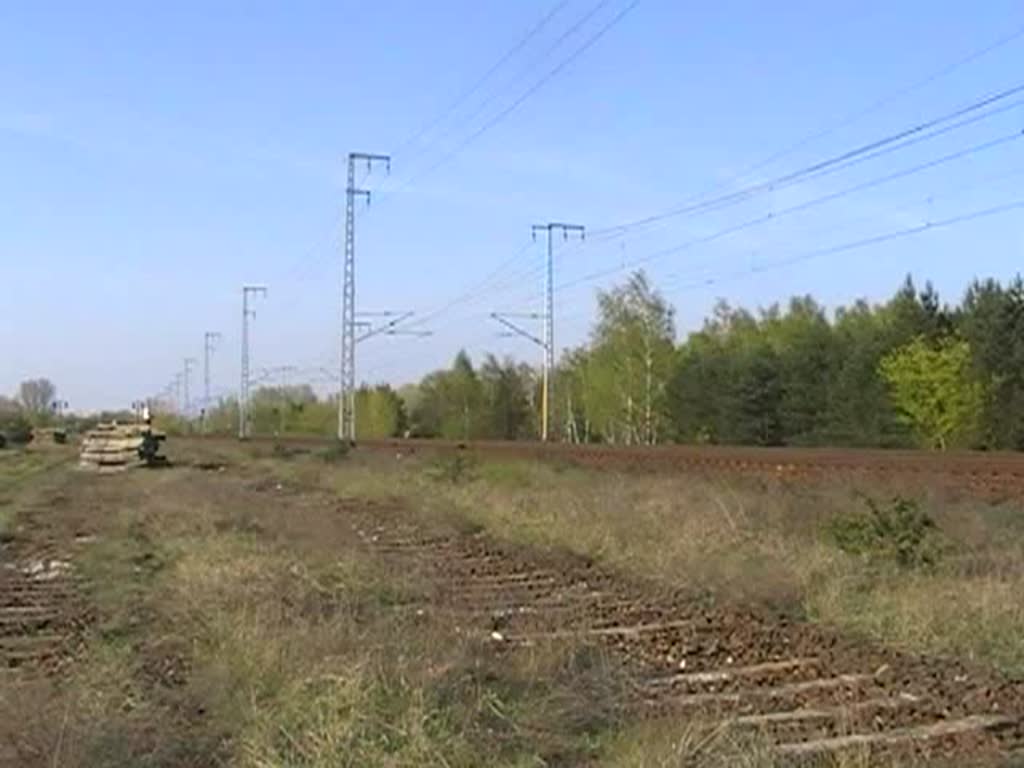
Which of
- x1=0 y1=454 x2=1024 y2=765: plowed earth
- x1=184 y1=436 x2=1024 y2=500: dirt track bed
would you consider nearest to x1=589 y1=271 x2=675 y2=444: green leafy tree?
x1=184 y1=436 x2=1024 y2=500: dirt track bed

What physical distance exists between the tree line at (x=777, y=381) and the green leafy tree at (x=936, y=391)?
6cm

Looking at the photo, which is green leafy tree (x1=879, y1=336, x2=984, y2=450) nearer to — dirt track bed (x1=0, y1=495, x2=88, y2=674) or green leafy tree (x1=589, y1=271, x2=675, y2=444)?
green leafy tree (x1=589, y1=271, x2=675, y2=444)

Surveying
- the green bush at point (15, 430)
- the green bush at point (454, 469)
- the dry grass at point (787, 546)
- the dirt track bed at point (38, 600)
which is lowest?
the dirt track bed at point (38, 600)

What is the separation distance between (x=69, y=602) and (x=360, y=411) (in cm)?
11284

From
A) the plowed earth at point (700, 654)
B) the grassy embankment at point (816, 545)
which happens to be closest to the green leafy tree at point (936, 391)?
the grassy embankment at point (816, 545)

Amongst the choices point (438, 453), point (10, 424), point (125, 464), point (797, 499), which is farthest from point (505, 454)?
point (10, 424)

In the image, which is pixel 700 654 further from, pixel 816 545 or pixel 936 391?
pixel 936 391

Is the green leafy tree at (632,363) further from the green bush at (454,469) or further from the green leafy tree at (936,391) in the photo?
the green bush at (454,469)

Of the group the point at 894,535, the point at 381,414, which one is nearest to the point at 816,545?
the point at 894,535

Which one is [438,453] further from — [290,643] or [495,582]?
[290,643]

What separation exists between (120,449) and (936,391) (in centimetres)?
3430

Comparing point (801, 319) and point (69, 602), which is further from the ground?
point (801, 319)

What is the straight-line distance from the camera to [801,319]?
94.4 m

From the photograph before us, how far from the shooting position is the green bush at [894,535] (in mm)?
15670
